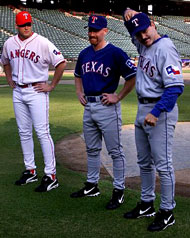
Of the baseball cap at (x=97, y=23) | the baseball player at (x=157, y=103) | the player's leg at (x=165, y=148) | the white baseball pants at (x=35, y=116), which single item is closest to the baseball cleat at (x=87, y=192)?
the white baseball pants at (x=35, y=116)

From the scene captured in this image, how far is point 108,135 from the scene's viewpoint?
4184 millimetres

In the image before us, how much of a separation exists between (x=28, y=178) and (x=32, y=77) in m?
1.32

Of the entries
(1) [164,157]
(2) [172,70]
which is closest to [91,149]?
(1) [164,157]

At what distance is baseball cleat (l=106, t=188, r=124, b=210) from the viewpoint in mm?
4141

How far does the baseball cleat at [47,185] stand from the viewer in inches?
185

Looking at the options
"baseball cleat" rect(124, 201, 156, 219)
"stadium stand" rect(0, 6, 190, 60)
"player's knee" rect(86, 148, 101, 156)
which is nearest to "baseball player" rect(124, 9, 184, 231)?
"baseball cleat" rect(124, 201, 156, 219)

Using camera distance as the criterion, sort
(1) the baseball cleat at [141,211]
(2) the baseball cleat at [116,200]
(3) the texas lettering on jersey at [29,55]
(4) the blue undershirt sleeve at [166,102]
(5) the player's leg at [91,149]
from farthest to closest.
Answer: (3) the texas lettering on jersey at [29,55], (5) the player's leg at [91,149], (2) the baseball cleat at [116,200], (1) the baseball cleat at [141,211], (4) the blue undershirt sleeve at [166,102]

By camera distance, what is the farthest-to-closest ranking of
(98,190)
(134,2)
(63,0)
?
(134,2)
(63,0)
(98,190)

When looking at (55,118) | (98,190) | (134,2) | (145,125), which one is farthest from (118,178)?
(134,2)

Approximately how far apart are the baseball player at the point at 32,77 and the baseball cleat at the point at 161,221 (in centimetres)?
159

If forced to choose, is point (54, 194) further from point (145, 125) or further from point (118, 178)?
point (145, 125)

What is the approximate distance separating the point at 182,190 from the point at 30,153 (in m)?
1.97

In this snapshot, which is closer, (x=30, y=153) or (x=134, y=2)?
(x=30, y=153)

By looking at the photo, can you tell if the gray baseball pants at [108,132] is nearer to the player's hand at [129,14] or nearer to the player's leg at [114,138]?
the player's leg at [114,138]
